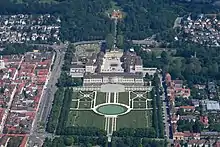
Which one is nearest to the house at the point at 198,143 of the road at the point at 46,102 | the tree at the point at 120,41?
the road at the point at 46,102

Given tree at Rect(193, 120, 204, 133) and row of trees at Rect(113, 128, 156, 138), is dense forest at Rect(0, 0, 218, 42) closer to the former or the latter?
tree at Rect(193, 120, 204, 133)

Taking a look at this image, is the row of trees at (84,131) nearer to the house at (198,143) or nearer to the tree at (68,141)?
the tree at (68,141)

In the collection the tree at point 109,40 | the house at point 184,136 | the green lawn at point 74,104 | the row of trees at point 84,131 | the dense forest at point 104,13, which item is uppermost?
the dense forest at point 104,13

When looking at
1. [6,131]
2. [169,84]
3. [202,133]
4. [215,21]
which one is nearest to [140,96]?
[169,84]

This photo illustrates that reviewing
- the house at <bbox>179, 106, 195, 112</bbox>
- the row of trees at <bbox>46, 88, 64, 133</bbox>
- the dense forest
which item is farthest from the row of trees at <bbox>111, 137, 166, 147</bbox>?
the dense forest

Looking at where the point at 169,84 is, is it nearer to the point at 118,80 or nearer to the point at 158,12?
the point at 118,80
